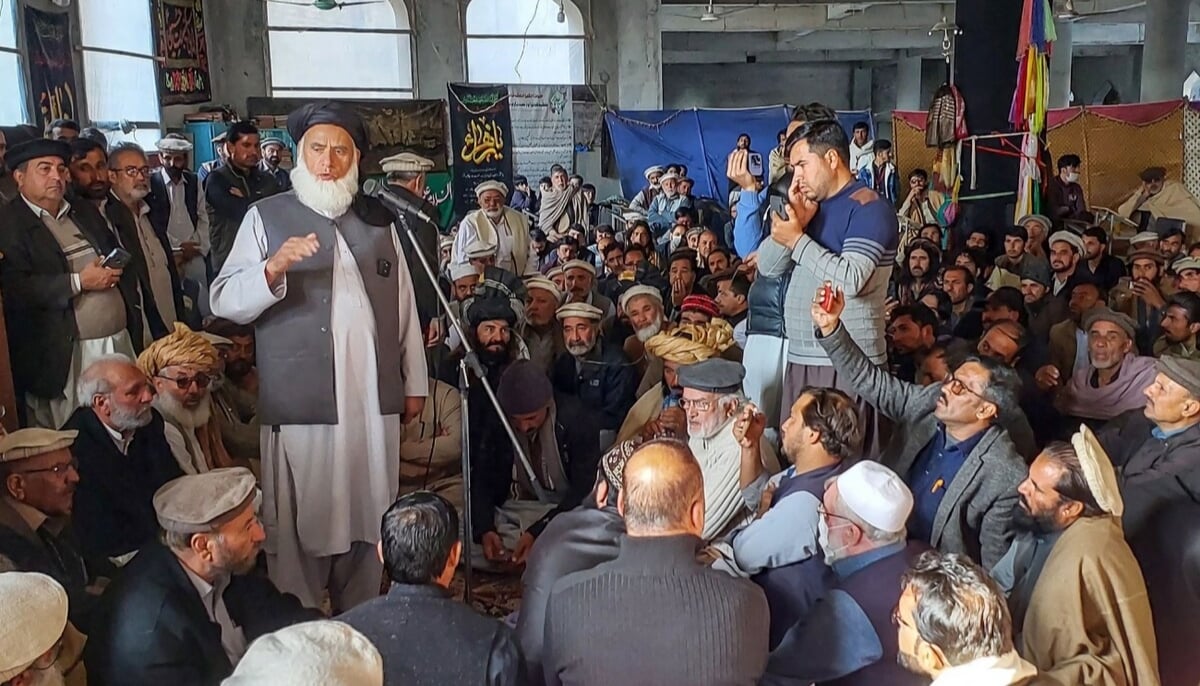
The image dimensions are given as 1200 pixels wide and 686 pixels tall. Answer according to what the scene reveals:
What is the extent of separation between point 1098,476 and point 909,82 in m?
14.4

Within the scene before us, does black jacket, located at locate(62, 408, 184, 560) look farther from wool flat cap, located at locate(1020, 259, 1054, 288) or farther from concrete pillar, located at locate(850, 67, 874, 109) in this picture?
concrete pillar, located at locate(850, 67, 874, 109)

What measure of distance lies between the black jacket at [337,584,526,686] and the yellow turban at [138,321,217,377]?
1.52 m

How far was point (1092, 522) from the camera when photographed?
2018 mm

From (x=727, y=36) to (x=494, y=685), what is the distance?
13.2m

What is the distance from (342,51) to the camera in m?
9.68

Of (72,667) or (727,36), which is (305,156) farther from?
(727,36)

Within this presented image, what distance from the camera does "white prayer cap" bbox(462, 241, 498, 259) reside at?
16.1ft

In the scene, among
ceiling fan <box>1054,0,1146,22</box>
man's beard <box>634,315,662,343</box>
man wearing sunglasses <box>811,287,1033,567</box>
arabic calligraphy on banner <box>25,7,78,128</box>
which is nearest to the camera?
man wearing sunglasses <box>811,287,1033,567</box>

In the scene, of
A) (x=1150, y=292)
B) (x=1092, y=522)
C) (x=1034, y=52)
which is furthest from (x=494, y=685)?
(x=1034, y=52)

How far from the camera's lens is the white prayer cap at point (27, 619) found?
1529 mm

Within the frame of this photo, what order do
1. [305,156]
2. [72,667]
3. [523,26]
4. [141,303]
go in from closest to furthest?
1. [72,667]
2. [305,156]
3. [141,303]
4. [523,26]

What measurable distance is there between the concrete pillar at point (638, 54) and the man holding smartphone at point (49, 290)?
7804 millimetres

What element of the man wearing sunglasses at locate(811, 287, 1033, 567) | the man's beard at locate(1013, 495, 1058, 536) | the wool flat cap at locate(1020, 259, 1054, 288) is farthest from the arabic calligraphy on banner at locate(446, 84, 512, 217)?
the man's beard at locate(1013, 495, 1058, 536)

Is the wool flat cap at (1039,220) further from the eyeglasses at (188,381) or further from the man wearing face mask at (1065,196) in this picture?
the eyeglasses at (188,381)
